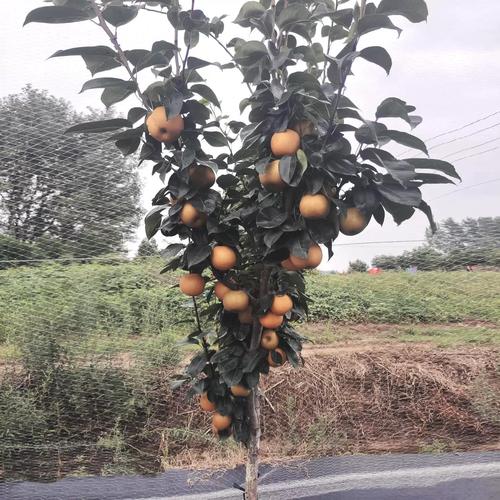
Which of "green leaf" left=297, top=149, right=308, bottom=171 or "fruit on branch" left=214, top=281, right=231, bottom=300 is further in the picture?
"fruit on branch" left=214, top=281, right=231, bottom=300

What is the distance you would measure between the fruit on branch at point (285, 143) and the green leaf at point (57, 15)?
1.35 feet

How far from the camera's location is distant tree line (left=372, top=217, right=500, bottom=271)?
304cm

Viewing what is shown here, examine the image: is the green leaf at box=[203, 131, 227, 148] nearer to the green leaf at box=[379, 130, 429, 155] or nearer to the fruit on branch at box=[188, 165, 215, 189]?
the fruit on branch at box=[188, 165, 215, 189]

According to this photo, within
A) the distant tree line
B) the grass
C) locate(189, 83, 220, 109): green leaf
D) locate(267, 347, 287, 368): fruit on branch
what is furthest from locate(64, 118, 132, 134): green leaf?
the grass

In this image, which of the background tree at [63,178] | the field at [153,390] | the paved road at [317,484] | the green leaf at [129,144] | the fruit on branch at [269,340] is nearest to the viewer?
the green leaf at [129,144]

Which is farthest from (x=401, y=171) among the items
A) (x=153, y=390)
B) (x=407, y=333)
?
(x=407, y=333)

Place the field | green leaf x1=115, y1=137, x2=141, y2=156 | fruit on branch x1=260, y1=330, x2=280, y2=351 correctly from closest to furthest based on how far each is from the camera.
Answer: green leaf x1=115, y1=137, x2=141, y2=156
fruit on branch x1=260, y1=330, x2=280, y2=351
the field

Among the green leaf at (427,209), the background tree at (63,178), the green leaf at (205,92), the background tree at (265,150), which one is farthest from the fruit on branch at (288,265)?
the background tree at (63,178)

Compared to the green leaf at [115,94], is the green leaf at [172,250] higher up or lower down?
lower down

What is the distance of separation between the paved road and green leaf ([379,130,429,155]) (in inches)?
72.8

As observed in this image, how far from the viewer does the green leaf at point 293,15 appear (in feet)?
2.72

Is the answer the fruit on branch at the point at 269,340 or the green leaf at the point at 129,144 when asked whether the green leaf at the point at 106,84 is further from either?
the fruit on branch at the point at 269,340

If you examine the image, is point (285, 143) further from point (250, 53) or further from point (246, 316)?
point (246, 316)

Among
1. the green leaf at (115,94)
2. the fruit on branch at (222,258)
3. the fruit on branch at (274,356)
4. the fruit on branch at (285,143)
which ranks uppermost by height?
the green leaf at (115,94)
